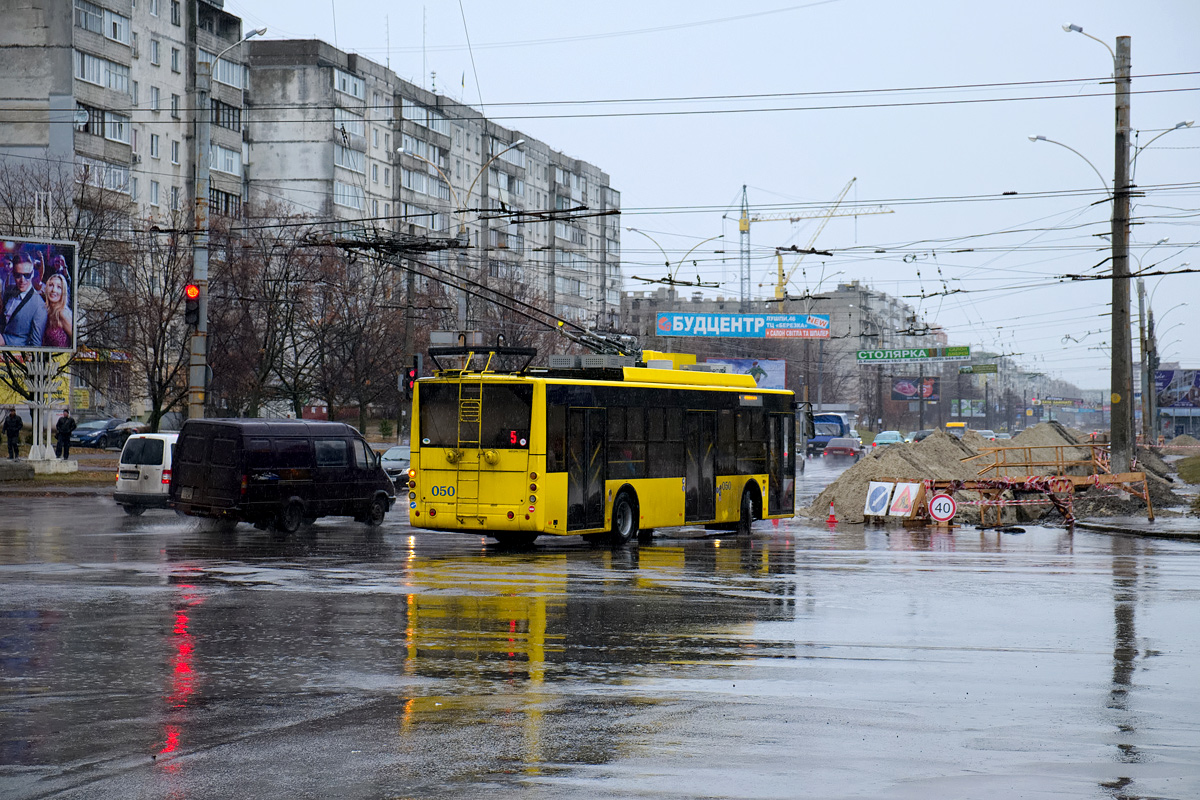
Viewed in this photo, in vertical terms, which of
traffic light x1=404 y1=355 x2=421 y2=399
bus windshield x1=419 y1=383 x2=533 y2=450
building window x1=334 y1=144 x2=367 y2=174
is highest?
building window x1=334 y1=144 x2=367 y2=174

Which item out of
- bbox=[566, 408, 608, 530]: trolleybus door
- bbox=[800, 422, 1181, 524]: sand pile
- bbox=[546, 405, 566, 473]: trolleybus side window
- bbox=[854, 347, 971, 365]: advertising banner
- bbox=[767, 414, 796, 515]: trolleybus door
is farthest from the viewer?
bbox=[854, 347, 971, 365]: advertising banner

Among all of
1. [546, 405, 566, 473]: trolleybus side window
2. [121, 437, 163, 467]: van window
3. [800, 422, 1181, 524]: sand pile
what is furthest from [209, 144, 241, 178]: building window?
[546, 405, 566, 473]: trolleybus side window

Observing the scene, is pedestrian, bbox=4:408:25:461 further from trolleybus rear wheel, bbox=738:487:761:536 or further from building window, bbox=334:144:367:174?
building window, bbox=334:144:367:174

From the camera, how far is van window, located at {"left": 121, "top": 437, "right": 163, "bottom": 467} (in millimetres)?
28609

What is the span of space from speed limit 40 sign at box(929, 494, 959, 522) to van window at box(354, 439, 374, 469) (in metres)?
11.4

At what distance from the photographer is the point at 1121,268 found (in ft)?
105

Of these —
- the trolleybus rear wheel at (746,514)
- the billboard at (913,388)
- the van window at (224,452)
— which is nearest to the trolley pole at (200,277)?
the van window at (224,452)

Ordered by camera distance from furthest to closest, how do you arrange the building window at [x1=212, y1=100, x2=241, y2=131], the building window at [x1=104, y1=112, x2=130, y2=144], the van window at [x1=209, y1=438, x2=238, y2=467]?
the building window at [x1=212, y1=100, x2=241, y2=131], the building window at [x1=104, y1=112, x2=130, y2=144], the van window at [x1=209, y1=438, x2=238, y2=467]

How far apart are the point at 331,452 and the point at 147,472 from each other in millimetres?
5274

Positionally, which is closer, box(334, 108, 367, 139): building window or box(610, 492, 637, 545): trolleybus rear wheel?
box(610, 492, 637, 545): trolleybus rear wheel

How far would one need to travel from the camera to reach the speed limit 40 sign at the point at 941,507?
2844 centimetres

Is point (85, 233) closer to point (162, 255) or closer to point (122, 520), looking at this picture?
point (162, 255)

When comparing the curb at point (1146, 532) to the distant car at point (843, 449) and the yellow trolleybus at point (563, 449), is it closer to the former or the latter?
the yellow trolleybus at point (563, 449)

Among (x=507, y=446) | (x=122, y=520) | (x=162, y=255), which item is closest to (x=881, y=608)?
(x=507, y=446)
